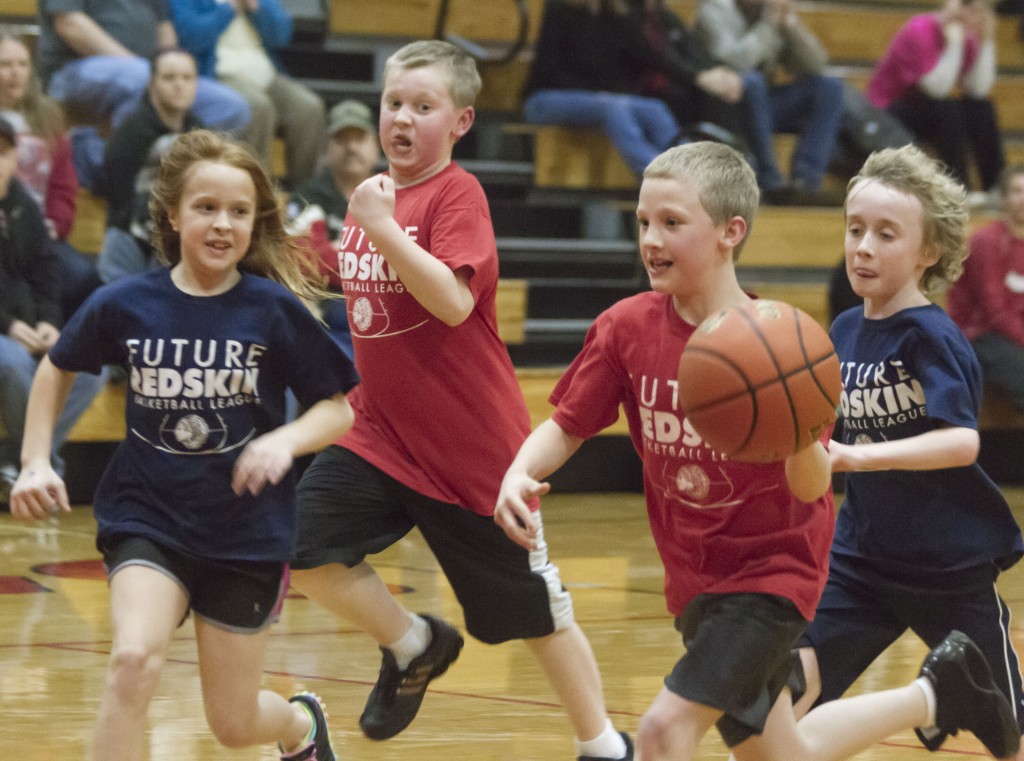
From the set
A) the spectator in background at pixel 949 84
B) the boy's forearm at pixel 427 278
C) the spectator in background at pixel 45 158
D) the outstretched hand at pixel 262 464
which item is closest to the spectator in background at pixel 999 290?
the spectator in background at pixel 949 84

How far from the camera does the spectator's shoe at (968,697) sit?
336cm

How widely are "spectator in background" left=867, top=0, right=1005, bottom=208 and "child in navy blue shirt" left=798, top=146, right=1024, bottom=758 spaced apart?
23.2ft

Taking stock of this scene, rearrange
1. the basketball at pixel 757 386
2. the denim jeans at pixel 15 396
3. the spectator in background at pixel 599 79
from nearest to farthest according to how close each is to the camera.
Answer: the basketball at pixel 757 386, the denim jeans at pixel 15 396, the spectator in background at pixel 599 79

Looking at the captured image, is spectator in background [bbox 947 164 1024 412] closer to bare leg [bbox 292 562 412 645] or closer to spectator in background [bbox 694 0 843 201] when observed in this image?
spectator in background [bbox 694 0 843 201]

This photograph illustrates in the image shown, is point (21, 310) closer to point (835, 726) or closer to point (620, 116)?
point (620, 116)

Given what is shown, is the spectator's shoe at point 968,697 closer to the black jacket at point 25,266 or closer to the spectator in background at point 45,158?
the black jacket at point 25,266

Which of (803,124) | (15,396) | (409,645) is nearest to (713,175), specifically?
(409,645)

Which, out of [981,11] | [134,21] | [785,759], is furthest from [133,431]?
[981,11]

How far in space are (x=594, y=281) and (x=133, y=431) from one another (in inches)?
251

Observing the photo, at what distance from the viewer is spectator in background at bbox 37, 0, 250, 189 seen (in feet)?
25.5

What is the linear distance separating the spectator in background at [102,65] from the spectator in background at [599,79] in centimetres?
196

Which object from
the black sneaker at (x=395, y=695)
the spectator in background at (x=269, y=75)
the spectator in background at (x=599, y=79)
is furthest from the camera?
the spectator in background at (x=599, y=79)

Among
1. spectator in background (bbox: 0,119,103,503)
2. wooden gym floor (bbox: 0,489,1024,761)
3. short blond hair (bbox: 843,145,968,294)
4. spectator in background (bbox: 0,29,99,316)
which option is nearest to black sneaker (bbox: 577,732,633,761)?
wooden gym floor (bbox: 0,489,1024,761)

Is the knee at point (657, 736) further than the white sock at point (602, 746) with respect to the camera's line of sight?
No
